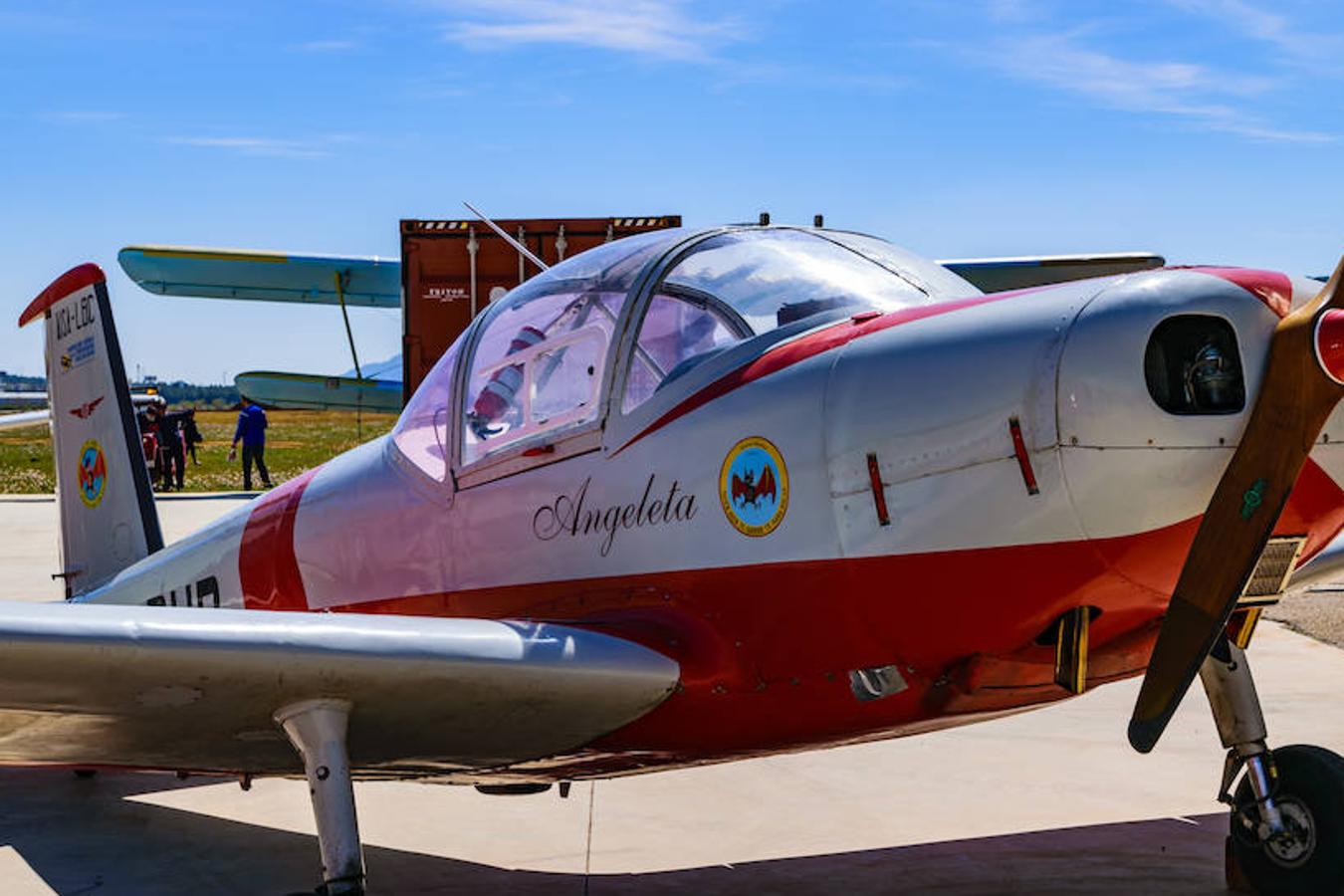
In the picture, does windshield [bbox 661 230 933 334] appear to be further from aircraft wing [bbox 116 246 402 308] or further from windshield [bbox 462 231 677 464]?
aircraft wing [bbox 116 246 402 308]

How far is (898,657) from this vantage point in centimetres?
438

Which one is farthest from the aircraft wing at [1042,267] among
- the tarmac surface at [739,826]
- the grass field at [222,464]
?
the tarmac surface at [739,826]

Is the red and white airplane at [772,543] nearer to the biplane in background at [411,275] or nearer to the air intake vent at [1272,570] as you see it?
the air intake vent at [1272,570]

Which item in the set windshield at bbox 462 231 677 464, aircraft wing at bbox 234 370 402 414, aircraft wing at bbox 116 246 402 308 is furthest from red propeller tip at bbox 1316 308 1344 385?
aircraft wing at bbox 116 246 402 308

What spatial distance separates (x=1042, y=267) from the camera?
25.5 metres

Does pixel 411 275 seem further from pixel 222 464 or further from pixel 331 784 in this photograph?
pixel 222 464

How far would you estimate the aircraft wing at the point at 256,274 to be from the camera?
27.6m

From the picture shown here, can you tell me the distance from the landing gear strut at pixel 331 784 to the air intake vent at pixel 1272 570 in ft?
7.58

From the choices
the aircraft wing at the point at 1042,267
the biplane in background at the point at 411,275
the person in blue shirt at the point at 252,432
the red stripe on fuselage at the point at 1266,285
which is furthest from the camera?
the person in blue shirt at the point at 252,432

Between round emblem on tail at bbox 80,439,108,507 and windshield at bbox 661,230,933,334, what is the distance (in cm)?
372

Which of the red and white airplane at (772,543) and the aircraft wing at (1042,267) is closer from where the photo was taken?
the red and white airplane at (772,543)

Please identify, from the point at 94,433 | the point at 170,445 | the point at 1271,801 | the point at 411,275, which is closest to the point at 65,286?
the point at 94,433

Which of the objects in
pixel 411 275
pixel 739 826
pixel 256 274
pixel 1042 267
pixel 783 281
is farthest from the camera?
pixel 256 274

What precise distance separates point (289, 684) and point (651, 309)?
4.96ft
